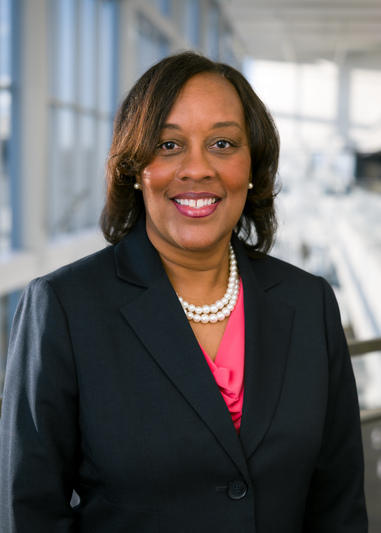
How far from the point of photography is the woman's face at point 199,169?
141cm

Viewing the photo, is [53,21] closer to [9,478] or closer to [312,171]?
[9,478]

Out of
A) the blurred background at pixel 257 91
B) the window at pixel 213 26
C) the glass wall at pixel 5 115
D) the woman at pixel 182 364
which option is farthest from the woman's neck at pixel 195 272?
the window at pixel 213 26

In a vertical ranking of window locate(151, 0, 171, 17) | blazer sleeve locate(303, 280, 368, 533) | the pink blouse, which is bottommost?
blazer sleeve locate(303, 280, 368, 533)

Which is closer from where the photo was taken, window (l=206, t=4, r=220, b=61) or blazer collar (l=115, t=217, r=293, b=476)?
blazer collar (l=115, t=217, r=293, b=476)

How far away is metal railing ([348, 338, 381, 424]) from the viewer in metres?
2.11

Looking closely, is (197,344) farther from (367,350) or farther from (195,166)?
(367,350)

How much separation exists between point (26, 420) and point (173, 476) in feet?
1.00

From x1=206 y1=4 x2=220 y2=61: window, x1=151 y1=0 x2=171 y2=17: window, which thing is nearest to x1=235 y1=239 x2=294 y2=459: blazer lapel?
x1=151 y1=0 x2=171 y2=17: window

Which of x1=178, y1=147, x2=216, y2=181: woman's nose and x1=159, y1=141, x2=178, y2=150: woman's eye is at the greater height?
x1=159, y1=141, x2=178, y2=150: woman's eye

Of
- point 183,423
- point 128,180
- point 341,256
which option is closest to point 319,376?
point 183,423

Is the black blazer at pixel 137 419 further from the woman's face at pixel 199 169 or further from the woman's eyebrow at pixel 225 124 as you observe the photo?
the woman's eyebrow at pixel 225 124

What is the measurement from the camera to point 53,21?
8227mm

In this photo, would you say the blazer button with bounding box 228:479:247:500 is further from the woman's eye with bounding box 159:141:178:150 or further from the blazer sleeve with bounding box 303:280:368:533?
the woman's eye with bounding box 159:141:178:150

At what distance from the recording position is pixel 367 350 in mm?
2146
